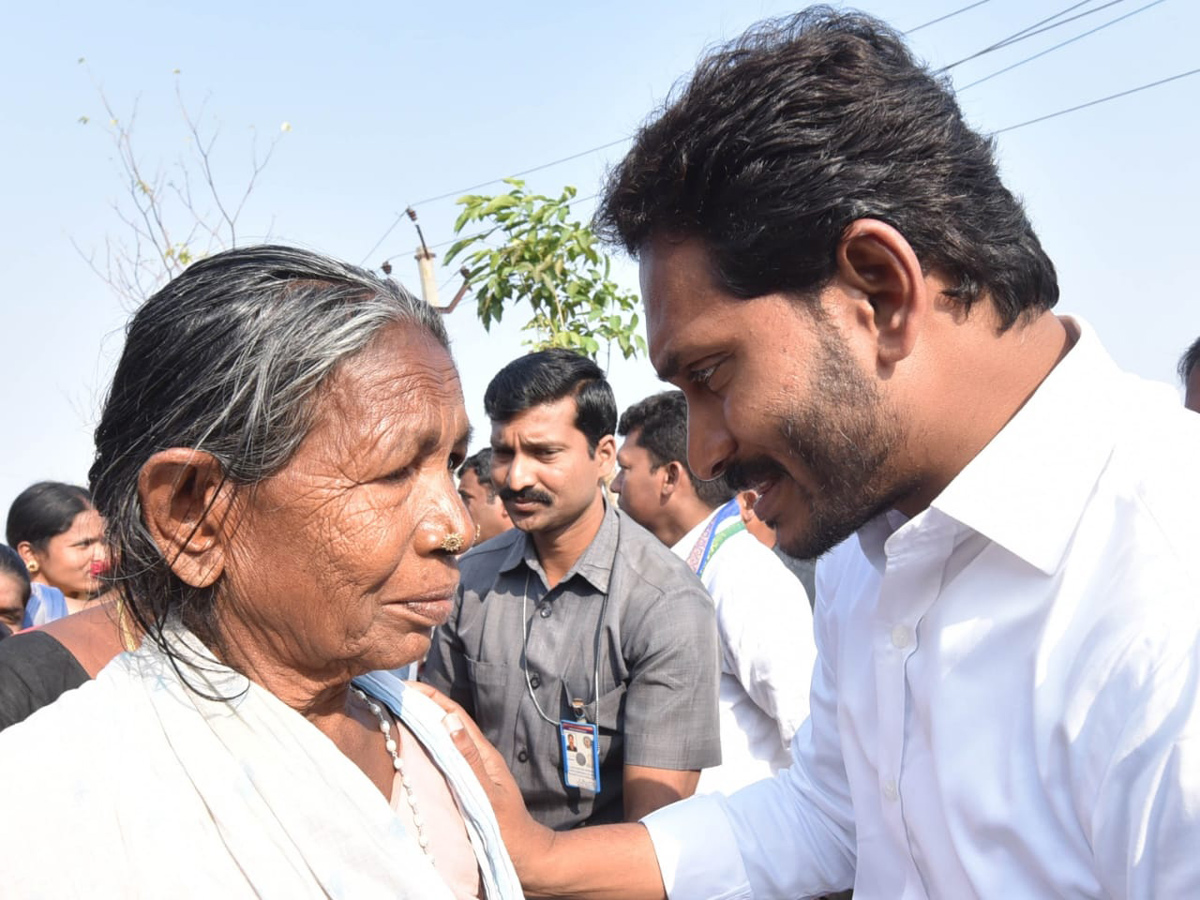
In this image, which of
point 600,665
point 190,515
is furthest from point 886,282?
point 600,665

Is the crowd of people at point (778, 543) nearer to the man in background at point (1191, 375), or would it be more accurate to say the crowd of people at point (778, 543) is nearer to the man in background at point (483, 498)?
the man in background at point (1191, 375)

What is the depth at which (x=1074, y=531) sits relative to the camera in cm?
162

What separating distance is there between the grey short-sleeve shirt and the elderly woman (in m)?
1.86

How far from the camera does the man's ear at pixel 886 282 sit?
173 cm

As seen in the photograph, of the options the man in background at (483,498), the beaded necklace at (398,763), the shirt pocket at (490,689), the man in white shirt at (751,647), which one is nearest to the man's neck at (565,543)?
the shirt pocket at (490,689)

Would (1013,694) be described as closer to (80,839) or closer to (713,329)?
(713,329)

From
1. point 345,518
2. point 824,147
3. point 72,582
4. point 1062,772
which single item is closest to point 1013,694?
point 1062,772

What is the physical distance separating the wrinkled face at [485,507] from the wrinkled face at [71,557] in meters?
2.84

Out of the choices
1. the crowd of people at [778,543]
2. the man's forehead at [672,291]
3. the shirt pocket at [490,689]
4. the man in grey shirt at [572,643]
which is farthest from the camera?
the shirt pocket at [490,689]

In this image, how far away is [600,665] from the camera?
3604 mm

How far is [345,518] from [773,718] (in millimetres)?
2890

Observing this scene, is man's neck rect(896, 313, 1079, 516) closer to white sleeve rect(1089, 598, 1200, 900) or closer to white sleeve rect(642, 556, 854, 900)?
white sleeve rect(1089, 598, 1200, 900)

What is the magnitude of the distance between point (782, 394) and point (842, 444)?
148 millimetres

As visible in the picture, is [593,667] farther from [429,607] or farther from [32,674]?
[429,607]
